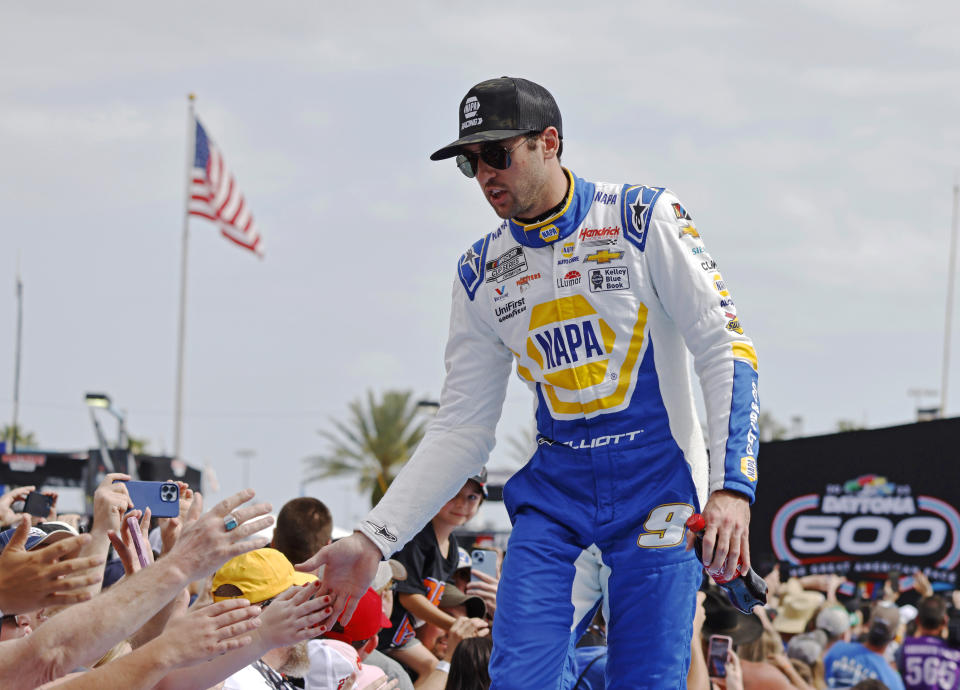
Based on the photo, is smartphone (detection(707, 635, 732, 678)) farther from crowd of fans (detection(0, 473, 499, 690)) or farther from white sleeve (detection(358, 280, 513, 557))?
white sleeve (detection(358, 280, 513, 557))

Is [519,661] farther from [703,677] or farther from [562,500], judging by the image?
[703,677]

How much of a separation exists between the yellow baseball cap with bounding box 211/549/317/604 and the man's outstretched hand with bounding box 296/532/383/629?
Answer: 93cm

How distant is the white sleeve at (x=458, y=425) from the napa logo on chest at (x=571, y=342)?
1.02ft

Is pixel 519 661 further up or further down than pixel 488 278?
further down

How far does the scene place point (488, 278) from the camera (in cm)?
383

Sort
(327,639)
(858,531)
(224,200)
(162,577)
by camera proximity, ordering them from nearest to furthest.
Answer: (162,577) → (327,639) → (858,531) → (224,200)

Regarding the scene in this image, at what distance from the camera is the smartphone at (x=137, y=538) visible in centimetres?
400

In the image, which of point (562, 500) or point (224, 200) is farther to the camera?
point (224, 200)

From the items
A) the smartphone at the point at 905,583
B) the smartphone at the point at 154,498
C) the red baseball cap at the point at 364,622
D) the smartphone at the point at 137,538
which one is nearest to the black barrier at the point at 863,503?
the smartphone at the point at 905,583

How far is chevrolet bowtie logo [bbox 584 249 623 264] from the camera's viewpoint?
3600mm

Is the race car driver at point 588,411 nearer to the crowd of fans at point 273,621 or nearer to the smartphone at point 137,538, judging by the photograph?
the crowd of fans at point 273,621

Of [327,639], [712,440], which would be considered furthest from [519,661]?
[327,639]

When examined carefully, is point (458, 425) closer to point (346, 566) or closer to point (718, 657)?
point (346, 566)

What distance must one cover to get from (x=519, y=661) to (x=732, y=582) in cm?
67
